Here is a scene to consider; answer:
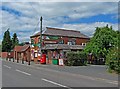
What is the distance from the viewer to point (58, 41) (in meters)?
58.3

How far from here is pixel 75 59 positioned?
3456 centimetres

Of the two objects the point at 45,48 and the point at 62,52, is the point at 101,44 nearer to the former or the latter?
the point at 62,52

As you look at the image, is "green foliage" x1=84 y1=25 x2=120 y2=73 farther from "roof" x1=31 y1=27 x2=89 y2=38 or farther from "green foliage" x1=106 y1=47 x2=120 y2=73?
"roof" x1=31 y1=27 x2=89 y2=38

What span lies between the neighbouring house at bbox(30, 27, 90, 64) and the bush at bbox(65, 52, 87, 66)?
8.23 meters

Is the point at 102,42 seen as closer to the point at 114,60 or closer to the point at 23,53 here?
the point at 114,60

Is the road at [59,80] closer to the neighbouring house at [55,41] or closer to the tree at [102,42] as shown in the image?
the tree at [102,42]

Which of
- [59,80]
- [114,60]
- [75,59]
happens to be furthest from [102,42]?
[59,80]

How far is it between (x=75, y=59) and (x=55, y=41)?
2258cm

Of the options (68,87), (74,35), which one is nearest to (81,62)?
(68,87)

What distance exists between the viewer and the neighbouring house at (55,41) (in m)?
45.3

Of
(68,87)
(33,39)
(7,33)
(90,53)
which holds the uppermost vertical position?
(7,33)

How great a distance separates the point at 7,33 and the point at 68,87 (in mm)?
95847

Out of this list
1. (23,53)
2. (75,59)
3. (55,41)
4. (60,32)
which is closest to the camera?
(75,59)

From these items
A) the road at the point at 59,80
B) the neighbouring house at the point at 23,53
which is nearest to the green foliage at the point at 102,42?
the road at the point at 59,80
